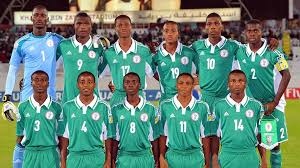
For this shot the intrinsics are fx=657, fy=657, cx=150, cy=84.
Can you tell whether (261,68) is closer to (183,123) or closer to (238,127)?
(238,127)

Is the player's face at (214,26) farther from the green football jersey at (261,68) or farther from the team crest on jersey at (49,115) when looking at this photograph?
the team crest on jersey at (49,115)

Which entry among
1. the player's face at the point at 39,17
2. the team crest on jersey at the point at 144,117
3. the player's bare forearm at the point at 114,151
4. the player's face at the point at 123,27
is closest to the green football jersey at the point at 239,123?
the team crest on jersey at the point at 144,117

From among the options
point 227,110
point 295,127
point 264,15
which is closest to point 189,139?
point 227,110

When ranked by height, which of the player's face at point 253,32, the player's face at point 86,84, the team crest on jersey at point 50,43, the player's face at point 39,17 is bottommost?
the player's face at point 86,84

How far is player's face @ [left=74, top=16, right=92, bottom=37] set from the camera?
22.1ft

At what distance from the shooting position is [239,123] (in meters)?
6.00

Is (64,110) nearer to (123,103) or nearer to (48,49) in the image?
(123,103)

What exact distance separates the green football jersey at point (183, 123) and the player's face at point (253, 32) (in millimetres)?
→ 1011

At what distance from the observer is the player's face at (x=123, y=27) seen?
6.67 meters

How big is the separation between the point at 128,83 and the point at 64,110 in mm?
637

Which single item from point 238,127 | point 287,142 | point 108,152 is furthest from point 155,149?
point 287,142

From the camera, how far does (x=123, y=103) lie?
20.0ft

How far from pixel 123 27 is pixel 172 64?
634 mm

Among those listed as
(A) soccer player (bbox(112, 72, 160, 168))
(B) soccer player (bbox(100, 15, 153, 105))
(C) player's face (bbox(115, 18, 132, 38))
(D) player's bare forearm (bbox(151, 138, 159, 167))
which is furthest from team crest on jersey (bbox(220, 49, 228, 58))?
(D) player's bare forearm (bbox(151, 138, 159, 167))
